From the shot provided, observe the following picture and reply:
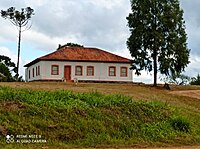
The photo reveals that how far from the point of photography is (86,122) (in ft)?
62.7

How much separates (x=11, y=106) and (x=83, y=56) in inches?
1526

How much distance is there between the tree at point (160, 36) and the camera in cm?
4531

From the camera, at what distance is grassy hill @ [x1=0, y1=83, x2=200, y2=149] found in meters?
17.4

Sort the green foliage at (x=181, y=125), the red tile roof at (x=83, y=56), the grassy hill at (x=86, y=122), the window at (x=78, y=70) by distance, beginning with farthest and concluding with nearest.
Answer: the window at (x=78, y=70)
the red tile roof at (x=83, y=56)
the green foliage at (x=181, y=125)
the grassy hill at (x=86, y=122)

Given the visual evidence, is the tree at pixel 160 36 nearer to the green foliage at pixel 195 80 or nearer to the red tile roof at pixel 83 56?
the red tile roof at pixel 83 56

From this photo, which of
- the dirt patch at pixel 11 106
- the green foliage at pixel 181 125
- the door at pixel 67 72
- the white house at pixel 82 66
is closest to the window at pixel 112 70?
the white house at pixel 82 66

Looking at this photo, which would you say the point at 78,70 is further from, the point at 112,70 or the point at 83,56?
the point at 112,70

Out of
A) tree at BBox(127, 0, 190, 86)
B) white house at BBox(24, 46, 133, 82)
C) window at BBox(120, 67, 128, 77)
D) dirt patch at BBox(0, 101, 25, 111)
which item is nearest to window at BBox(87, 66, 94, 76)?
white house at BBox(24, 46, 133, 82)

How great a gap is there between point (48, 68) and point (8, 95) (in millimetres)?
35658

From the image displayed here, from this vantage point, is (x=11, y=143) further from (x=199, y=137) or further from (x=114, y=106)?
(x=199, y=137)

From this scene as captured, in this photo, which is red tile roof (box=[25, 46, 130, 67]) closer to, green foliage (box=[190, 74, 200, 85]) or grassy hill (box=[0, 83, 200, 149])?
green foliage (box=[190, 74, 200, 85])

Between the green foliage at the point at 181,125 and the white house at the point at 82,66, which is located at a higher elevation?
the white house at the point at 82,66

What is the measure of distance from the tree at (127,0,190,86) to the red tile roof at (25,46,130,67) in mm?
11658

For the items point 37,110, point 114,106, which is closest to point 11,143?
point 37,110
